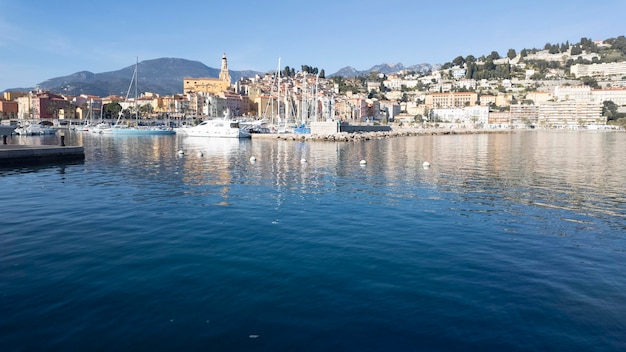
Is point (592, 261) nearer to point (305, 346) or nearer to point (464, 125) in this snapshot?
point (305, 346)

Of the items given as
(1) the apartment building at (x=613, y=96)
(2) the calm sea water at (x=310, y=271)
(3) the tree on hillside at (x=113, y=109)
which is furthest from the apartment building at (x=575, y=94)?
(2) the calm sea water at (x=310, y=271)

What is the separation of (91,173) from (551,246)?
22.4 meters

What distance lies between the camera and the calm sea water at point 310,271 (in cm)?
611

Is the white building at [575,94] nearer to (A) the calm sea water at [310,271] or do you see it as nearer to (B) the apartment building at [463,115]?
(B) the apartment building at [463,115]

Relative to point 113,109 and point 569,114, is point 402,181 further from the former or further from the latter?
point 569,114

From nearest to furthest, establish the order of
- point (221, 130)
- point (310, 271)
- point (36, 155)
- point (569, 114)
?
1. point (310, 271)
2. point (36, 155)
3. point (221, 130)
4. point (569, 114)

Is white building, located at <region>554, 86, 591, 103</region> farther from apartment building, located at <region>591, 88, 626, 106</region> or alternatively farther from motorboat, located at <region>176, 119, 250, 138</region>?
motorboat, located at <region>176, 119, 250, 138</region>

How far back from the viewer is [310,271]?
8625 mm

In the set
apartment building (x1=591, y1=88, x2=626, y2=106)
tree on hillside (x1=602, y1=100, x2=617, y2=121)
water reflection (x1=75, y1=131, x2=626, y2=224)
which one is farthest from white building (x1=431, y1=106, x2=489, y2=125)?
water reflection (x1=75, y1=131, x2=626, y2=224)

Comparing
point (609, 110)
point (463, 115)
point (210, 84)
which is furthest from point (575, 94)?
point (210, 84)

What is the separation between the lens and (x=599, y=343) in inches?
234

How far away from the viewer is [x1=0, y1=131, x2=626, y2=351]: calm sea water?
6.11 m

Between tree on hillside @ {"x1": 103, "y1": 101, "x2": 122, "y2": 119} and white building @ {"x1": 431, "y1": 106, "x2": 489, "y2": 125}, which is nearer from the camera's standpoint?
tree on hillside @ {"x1": 103, "y1": 101, "x2": 122, "y2": 119}

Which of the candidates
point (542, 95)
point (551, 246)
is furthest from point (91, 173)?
point (542, 95)
